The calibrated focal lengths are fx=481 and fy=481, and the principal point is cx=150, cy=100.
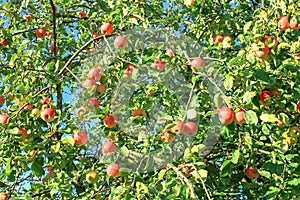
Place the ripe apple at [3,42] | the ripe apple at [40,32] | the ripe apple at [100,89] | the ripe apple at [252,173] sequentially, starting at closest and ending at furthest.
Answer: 1. the ripe apple at [100,89]
2. the ripe apple at [252,173]
3. the ripe apple at [3,42]
4. the ripe apple at [40,32]

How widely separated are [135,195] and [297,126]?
1305 mm

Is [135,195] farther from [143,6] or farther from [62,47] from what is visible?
[62,47]

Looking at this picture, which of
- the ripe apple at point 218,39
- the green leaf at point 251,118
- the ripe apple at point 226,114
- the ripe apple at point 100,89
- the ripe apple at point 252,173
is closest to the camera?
the green leaf at point 251,118

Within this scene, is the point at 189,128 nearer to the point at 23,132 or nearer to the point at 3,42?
the point at 23,132

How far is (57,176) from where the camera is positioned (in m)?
2.80

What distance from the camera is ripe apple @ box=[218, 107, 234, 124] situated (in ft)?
7.81

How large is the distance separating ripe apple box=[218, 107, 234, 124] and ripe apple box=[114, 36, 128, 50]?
80cm

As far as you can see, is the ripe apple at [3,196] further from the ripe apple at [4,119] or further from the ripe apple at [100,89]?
the ripe apple at [100,89]

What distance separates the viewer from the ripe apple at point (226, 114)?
93.7 inches

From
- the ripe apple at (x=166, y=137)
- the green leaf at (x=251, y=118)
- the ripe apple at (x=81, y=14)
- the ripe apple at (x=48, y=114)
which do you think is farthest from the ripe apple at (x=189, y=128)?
the ripe apple at (x=81, y=14)

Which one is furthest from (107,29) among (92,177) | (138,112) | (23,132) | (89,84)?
(92,177)

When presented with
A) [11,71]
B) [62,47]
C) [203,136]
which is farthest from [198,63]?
[62,47]

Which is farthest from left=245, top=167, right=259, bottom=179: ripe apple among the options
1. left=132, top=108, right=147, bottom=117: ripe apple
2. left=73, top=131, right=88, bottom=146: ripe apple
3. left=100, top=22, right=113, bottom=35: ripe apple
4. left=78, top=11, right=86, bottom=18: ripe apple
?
left=78, top=11, right=86, bottom=18: ripe apple

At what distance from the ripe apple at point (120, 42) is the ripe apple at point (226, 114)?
798 millimetres
